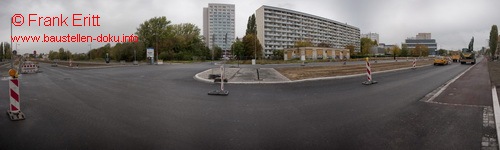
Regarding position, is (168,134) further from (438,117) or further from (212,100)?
(438,117)

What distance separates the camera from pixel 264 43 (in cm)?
11325

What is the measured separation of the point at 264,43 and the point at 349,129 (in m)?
110

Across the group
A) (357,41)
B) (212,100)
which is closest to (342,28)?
(357,41)

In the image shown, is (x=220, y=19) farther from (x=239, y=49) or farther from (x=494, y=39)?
(x=494, y=39)

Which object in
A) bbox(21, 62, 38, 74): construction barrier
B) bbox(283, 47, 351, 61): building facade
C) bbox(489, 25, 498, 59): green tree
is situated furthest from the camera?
bbox(489, 25, 498, 59): green tree

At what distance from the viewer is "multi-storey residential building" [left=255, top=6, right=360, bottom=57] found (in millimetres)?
A: 113250

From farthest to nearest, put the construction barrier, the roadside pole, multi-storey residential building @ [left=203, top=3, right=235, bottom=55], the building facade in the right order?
multi-storey residential building @ [left=203, top=3, right=235, bottom=55], the building facade, the construction barrier, the roadside pole

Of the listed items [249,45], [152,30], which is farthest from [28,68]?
[152,30]

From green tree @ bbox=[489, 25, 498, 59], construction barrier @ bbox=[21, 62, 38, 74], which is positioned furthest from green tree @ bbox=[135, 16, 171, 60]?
green tree @ bbox=[489, 25, 498, 59]

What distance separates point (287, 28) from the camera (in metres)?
120

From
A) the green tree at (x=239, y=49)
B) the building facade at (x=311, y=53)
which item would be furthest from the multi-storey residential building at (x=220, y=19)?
the green tree at (x=239, y=49)

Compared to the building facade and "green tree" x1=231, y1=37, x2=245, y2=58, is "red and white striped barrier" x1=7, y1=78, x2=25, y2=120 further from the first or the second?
"green tree" x1=231, y1=37, x2=245, y2=58

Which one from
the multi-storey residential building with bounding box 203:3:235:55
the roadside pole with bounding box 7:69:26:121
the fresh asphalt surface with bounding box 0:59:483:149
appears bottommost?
the fresh asphalt surface with bounding box 0:59:483:149

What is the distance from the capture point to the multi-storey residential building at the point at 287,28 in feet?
372
